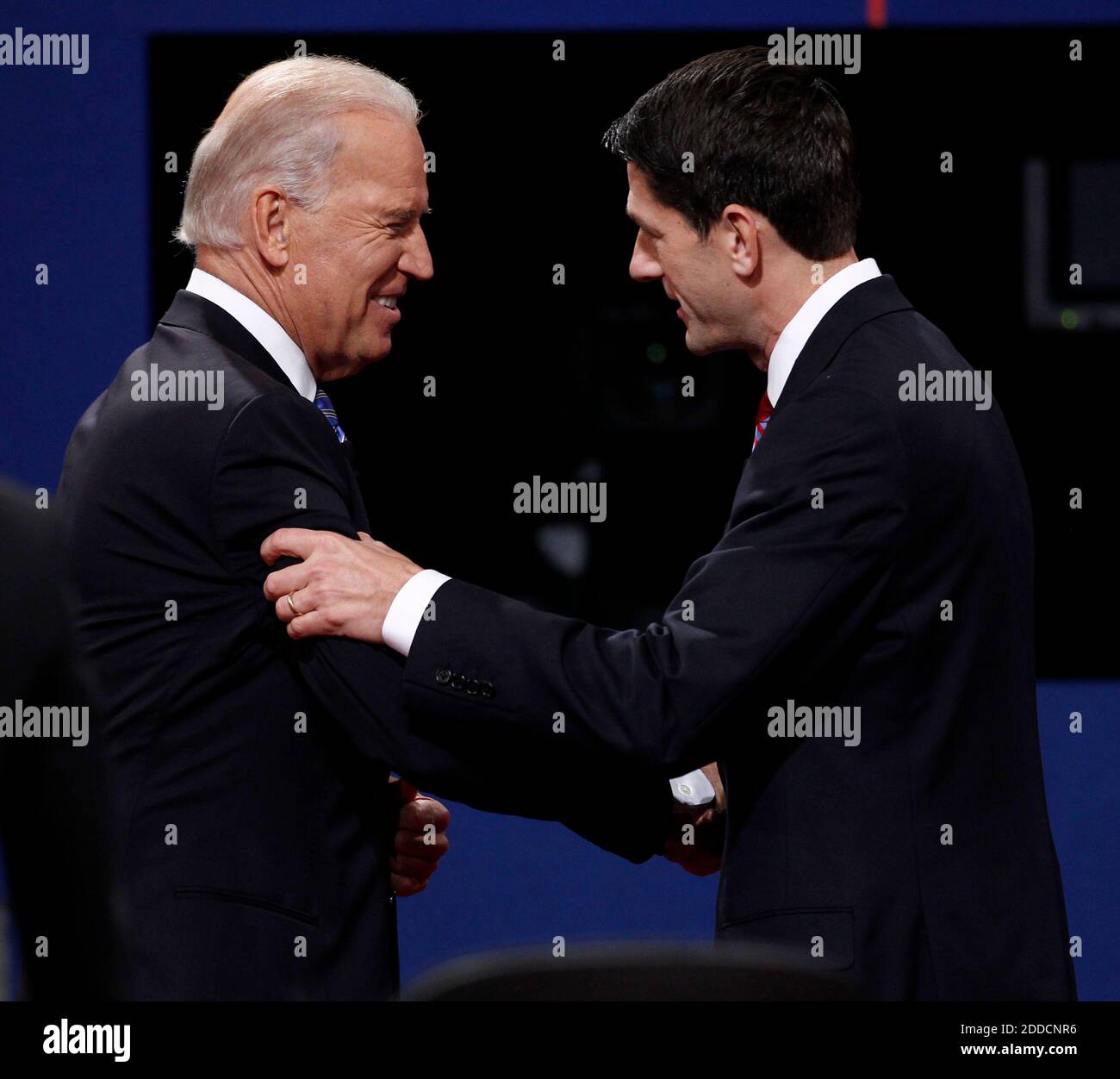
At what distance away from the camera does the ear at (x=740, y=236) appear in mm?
2014

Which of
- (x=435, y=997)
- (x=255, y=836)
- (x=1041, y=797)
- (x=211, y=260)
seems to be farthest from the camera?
(x=211, y=260)

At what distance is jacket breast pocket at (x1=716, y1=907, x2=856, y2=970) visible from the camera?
1780mm

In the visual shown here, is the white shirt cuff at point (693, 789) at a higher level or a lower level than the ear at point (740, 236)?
lower

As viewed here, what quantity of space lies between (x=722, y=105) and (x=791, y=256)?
0.22 m

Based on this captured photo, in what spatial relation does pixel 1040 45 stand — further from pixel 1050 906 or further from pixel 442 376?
pixel 1050 906

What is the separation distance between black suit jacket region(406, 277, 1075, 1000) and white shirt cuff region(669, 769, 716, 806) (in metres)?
0.41

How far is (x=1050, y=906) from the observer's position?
1868mm

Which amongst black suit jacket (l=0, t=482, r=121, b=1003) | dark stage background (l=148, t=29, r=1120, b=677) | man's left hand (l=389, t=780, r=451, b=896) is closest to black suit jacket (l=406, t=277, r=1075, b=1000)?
man's left hand (l=389, t=780, r=451, b=896)

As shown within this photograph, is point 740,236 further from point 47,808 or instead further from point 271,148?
point 47,808

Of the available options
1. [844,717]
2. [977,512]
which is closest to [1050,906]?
[844,717]

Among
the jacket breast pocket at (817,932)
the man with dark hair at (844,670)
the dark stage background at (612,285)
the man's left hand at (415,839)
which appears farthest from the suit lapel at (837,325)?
the dark stage background at (612,285)

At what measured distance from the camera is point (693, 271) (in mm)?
2088

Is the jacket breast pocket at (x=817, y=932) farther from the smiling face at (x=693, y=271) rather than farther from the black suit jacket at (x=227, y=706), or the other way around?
the smiling face at (x=693, y=271)

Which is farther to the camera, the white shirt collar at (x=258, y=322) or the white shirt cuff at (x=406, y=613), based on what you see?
the white shirt collar at (x=258, y=322)
